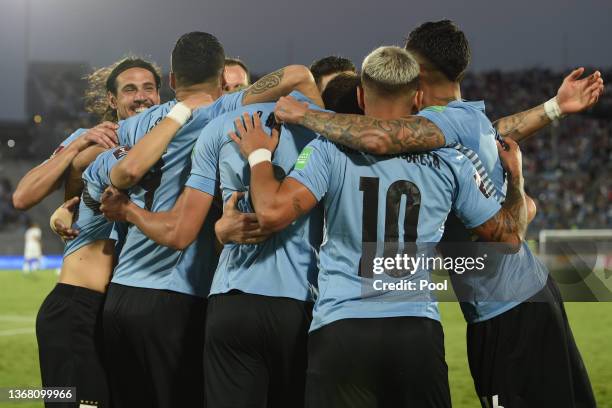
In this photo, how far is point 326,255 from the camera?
140 inches

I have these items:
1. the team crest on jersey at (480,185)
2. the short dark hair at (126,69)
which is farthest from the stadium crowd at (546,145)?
the team crest on jersey at (480,185)

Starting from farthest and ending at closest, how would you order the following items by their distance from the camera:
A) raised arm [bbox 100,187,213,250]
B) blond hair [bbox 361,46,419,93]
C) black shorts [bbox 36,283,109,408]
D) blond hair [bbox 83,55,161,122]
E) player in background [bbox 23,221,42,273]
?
player in background [bbox 23,221,42,273], blond hair [bbox 83,55,161,122], black shorts [bbox 36,283,109,408], raised arm [bbox 100,187,213,250], blond hair [bbox 361,46,419,93]

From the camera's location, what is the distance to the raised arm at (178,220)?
13.1 feet

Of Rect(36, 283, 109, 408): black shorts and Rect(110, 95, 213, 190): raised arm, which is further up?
Rect(110, 95, 213, 190): raised arm

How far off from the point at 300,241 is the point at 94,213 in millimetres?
1455

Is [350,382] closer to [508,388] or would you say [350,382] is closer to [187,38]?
[508,388]

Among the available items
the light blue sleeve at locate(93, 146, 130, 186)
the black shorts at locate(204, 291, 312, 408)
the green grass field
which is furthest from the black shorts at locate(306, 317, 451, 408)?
the green grass field

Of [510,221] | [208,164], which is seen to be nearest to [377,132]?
[510,221]

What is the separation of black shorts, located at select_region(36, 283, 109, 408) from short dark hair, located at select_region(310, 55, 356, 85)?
192 cm

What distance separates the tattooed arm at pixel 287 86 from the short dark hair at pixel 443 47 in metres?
0.59

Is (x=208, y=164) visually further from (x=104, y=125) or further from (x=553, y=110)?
(x=553, y=110)

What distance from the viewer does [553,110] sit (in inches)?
188

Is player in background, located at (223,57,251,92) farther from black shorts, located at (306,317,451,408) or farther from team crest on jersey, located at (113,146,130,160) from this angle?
black shorts, located at (306,317,451,408)

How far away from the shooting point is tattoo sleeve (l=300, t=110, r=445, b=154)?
11.4 feet
